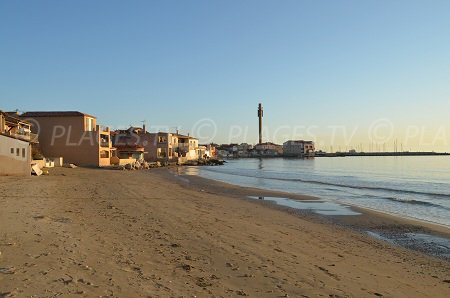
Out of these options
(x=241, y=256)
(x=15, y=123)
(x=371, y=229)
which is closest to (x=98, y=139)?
(x=15, y=123)

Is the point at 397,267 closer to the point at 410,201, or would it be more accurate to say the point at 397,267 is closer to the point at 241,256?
the point at 241,256

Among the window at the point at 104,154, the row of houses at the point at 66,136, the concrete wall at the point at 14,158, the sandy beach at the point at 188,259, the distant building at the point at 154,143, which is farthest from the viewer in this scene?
the distant building at the point at 154,143

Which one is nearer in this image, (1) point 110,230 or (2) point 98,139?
(1) point 110,230

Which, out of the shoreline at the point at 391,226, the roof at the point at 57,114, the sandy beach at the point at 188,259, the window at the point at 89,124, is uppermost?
the roof at the point at 57,114

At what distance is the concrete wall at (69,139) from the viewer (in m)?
53.9

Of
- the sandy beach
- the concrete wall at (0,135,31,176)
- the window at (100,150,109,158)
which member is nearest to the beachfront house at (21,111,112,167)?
the window at (100,150,109,158)

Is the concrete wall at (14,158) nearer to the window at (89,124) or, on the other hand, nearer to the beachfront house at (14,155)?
the beachfront house at (14,155)

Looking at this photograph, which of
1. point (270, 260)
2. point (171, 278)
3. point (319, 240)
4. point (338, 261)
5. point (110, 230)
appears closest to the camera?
point (171, 278)

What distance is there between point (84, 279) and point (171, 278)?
1354 mm

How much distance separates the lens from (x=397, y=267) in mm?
9023

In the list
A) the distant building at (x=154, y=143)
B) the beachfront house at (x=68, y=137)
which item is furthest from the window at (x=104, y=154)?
the distant building at (x=154, y=143)

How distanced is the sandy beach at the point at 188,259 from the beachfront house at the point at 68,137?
1675 inches

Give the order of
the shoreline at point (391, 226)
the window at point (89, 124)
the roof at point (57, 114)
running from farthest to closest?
the window at point (89, 124) → the roof at point (57, 114) → the shoreline at point (391, 226)

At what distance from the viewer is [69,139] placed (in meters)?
54.3
